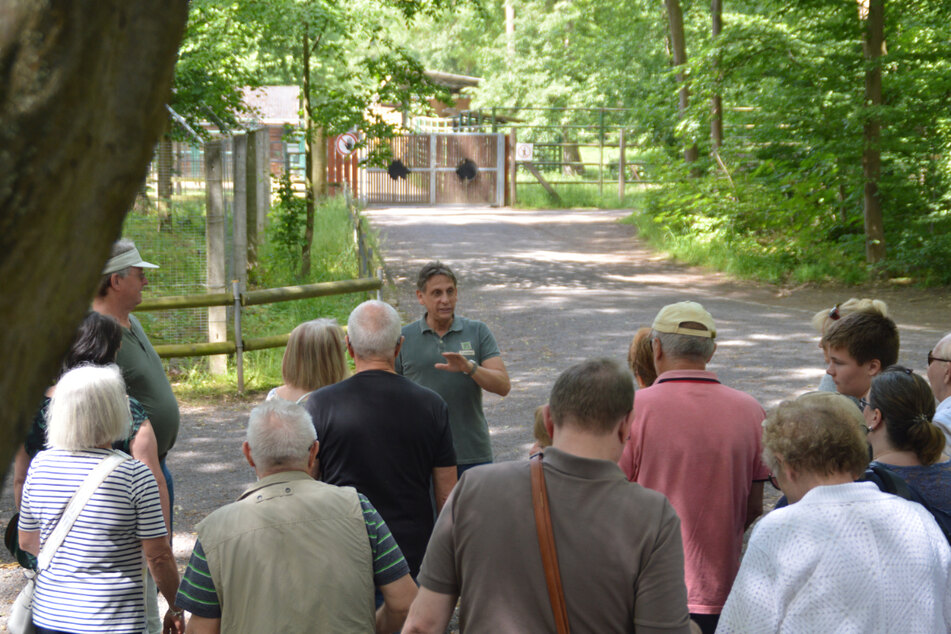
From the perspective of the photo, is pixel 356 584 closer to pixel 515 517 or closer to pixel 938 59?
pixel 515 517

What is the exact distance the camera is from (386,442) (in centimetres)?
359

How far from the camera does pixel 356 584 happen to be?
2863 millimetres

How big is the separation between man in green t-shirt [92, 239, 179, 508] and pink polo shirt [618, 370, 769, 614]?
6.64 ft

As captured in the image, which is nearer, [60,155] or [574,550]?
[60,155]

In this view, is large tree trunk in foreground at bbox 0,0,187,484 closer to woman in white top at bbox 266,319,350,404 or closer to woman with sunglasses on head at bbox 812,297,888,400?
woman in white top at bbox 266,319,350,404

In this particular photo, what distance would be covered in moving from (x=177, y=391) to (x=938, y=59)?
12.1 metres

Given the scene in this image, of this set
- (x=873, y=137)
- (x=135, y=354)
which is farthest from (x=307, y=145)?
(x=135, y=354)

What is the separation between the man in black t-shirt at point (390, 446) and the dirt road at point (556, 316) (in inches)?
93.5

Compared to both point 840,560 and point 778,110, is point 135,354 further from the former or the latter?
point 778,110

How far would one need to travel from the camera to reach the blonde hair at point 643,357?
4.17m

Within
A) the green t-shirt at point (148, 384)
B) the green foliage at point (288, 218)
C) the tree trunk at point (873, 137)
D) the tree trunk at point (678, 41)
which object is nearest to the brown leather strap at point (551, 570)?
the green t-shirt at point (148, 384)

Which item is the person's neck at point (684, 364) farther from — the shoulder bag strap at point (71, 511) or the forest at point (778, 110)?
the forest at point (778, 110)

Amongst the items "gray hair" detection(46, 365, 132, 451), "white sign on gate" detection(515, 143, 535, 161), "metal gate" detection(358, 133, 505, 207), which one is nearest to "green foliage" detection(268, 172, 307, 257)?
"gray hair" detection(46, 365, 132, 451)

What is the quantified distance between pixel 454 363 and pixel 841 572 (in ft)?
7.94
